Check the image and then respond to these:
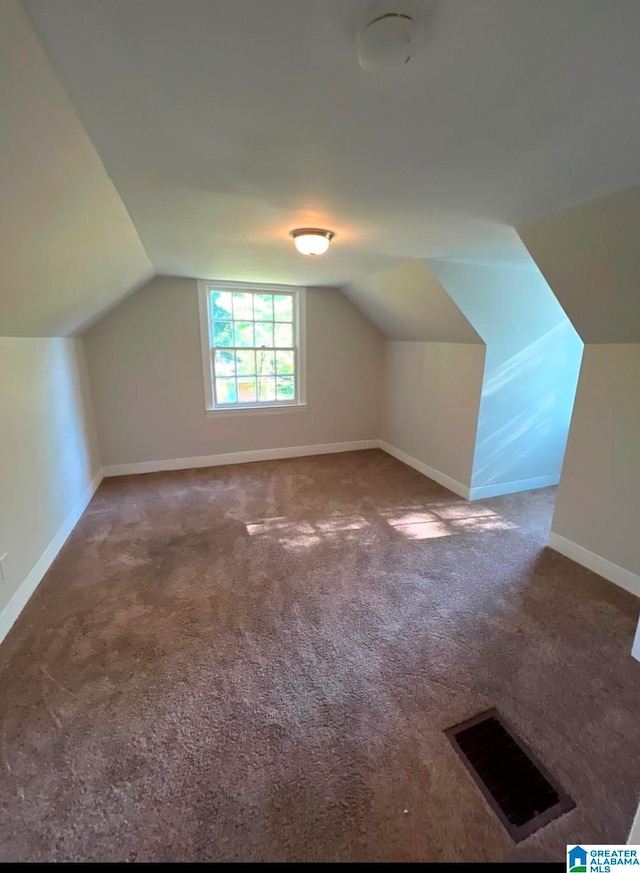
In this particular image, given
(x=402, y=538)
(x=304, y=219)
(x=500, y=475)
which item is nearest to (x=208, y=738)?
(x=402, y=538)

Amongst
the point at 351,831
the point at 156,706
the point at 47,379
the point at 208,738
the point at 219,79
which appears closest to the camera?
the point at 219,79

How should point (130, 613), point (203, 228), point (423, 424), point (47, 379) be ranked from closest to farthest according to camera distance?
point (130, 613)
point (203, 228)
point (47, 379)
point (423, 424)

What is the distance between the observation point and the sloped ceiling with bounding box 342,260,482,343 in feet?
10.1

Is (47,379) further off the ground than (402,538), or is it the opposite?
(47,379)

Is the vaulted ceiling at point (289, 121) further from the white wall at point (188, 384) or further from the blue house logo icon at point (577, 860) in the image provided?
the blue house logo icon at point (577, 860)

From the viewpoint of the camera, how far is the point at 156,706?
5.05 feet

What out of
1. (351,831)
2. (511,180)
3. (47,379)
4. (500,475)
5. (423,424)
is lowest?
(351,831)

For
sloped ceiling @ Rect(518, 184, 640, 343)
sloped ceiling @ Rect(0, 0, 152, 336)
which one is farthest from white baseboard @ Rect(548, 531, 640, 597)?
sloped ceiling @ Rect(0, 0, 152, 336)

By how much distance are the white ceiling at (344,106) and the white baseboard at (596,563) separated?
2.10 meters

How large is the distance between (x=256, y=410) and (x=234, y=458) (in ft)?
2.06

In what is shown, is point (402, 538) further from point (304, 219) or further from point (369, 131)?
point (369, 131)

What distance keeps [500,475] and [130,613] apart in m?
3.26

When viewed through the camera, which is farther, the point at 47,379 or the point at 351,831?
the point at 47,379

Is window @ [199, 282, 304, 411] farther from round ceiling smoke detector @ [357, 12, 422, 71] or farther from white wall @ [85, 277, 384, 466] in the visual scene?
round ceiling smoke detector @ [357, 12, 422, 71]
